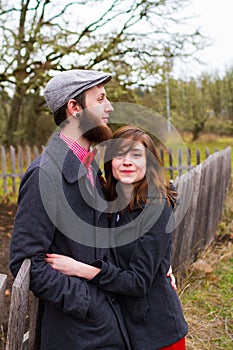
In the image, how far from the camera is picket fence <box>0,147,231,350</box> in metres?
1.77

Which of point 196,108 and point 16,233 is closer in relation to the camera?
point 16,233

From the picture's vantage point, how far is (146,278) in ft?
5.92

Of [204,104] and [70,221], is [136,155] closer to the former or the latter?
[70,221]

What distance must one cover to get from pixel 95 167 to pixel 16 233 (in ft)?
1.76

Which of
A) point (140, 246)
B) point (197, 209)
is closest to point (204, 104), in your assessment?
point (197, 209)

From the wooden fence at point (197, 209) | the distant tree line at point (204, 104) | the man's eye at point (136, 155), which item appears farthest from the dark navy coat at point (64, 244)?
the distant tree line at point (204, 104)

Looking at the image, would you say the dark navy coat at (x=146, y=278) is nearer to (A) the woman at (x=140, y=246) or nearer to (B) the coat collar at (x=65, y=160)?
(A) the woman at (x=140, y=246)

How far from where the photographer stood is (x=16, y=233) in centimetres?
166

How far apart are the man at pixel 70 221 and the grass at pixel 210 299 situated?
1.59 metres

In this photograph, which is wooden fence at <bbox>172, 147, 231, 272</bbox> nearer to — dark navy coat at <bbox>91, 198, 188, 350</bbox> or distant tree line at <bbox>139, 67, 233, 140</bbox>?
dark navy coat at <bbox>91, 198, 188, 350</bbox>

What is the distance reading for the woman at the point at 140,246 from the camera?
1.79 m

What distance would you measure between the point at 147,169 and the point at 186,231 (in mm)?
2424

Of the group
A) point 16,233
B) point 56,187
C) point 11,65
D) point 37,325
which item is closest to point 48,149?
point 56,187

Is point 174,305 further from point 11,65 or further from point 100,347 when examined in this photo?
point 11,65
